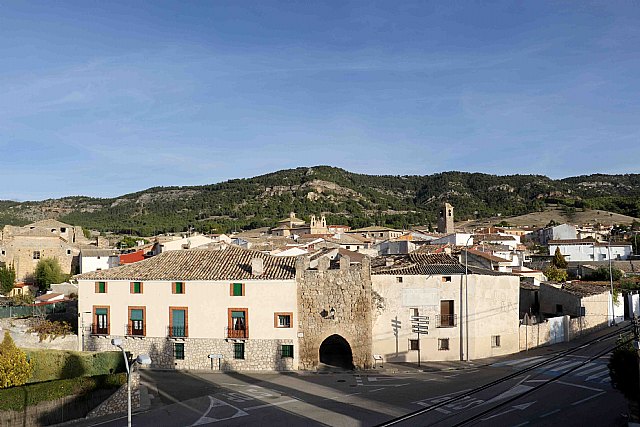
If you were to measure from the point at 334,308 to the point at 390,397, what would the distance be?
25.3ft

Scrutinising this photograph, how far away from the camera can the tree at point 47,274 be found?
196 ft

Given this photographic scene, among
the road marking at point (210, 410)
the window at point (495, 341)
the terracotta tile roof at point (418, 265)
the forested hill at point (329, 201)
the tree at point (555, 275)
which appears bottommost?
the road marking at point (210, 410)

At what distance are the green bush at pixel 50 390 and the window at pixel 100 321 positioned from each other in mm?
8711

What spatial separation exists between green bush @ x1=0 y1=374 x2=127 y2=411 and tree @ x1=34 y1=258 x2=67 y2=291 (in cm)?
3877

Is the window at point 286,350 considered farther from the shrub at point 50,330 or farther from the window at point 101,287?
the shrub at point 50,330

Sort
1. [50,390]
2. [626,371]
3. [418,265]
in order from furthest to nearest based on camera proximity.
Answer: [418,265] < [50,390] < [626,371]

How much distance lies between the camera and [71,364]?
1101 inches

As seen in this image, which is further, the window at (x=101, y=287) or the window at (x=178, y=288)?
the window at (x=101, y=287)

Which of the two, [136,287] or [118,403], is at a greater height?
[136,287]

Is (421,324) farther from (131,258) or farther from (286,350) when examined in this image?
(131,258)

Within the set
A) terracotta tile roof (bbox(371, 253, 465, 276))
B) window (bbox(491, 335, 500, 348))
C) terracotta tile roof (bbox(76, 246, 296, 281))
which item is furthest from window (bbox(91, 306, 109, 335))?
window (bbox(491, 335, 500, 348))

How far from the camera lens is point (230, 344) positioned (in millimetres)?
31547

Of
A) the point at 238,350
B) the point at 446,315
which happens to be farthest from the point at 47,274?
the point at 446,315

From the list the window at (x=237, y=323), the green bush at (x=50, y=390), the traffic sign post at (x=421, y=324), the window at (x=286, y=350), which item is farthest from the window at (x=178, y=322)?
the traffic sign post at (x=421, y=324)
